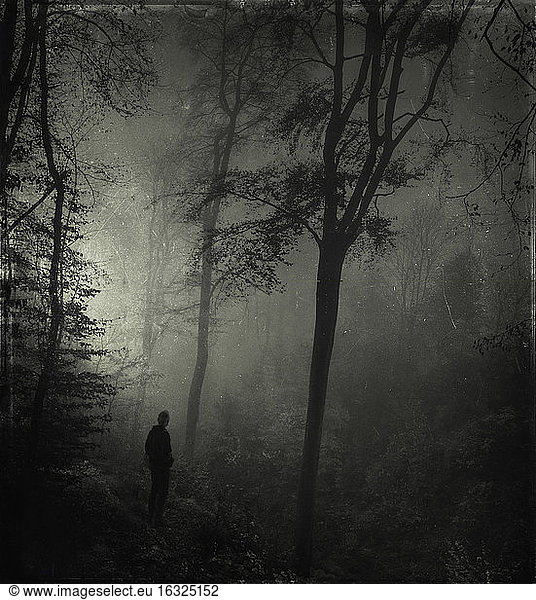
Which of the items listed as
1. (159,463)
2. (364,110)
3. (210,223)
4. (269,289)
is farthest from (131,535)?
(364,110)

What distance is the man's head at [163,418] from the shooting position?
2803 millimetres

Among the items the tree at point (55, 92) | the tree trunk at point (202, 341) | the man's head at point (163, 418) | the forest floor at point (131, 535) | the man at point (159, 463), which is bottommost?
the forest floor at point (131, 535)

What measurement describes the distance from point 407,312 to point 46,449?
2136mm

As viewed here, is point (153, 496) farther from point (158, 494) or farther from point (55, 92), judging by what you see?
point (55, 92)

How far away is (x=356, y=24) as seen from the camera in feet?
9.57

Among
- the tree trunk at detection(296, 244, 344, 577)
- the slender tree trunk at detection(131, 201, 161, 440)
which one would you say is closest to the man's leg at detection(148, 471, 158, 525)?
the slender tree trunk at detection(131, 201, 161, 440)

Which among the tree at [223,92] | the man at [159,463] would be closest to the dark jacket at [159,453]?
the man at [159,463]

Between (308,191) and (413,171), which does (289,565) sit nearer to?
(308,191)

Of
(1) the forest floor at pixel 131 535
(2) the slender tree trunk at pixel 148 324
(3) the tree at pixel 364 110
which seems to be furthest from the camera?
(3) the tree at pixel 364 110

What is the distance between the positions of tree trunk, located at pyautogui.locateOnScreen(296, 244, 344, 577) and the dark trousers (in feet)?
2.38

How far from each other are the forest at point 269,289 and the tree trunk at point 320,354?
0.01 meters

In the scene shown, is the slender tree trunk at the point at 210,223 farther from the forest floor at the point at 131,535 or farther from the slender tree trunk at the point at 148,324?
the forest floor at the point at 131,535

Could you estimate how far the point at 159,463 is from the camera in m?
2.77

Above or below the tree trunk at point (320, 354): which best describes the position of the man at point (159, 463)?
below
